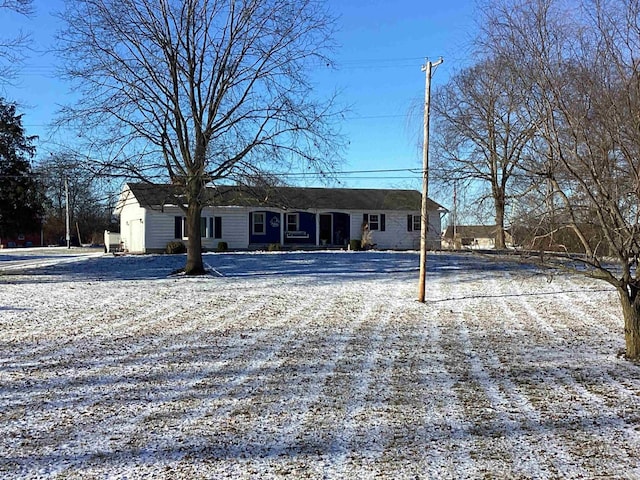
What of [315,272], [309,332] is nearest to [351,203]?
[315,272]

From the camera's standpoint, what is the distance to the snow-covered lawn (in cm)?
460

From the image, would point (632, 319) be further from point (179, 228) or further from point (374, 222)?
point (374, 222)

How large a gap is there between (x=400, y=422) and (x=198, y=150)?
49.7ft

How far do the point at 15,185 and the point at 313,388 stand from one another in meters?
23.2

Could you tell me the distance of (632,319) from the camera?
27.8 feet

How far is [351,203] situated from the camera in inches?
1423

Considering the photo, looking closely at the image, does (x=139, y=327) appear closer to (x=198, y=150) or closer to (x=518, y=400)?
(x=518, y=400)

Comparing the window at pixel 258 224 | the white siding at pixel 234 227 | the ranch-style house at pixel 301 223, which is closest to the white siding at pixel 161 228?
the ranch-style house at pixel 301 223

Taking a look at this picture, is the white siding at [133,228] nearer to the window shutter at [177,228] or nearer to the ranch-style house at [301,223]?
the ranch-style house at [301,223]

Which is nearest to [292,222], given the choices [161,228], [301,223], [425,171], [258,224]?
[301,223]

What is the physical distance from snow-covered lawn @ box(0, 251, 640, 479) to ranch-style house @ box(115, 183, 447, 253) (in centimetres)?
1768

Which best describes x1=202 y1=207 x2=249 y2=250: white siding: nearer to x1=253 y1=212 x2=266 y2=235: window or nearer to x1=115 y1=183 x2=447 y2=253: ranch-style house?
x1=115 y1=183 x2=447 y2=253: ranch-style house

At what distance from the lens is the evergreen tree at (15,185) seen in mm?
24922

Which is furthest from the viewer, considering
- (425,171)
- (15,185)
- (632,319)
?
(15,185)
